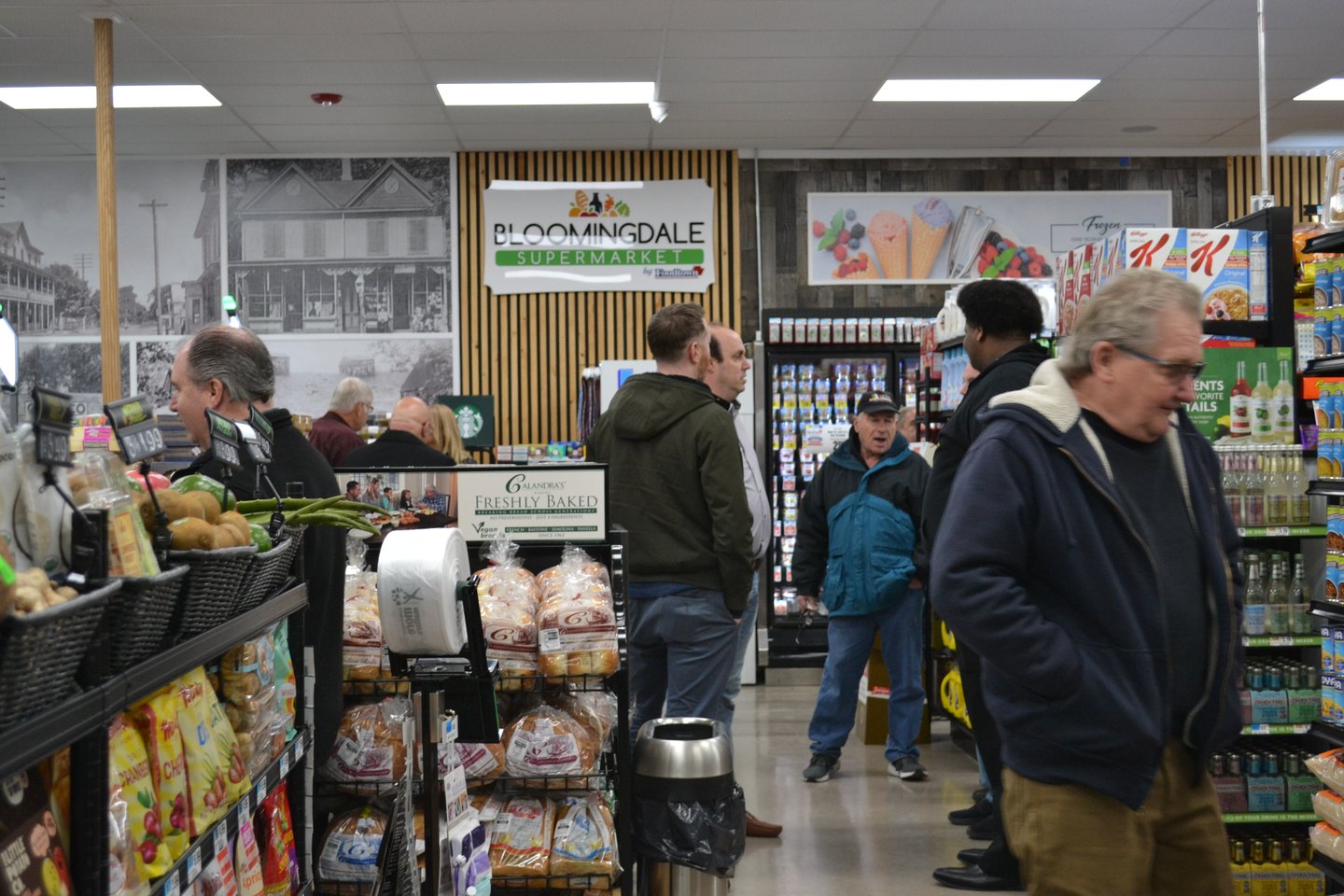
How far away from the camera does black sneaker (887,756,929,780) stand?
221 inches

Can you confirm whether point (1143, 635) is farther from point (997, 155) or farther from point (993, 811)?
point (997, 155)

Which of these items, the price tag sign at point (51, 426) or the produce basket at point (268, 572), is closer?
the price tag sign at point (51, 426)

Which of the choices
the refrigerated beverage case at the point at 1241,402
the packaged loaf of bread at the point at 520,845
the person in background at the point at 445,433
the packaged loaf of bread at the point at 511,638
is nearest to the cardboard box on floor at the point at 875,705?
the refrigerated beverage case at the point at 1241,402

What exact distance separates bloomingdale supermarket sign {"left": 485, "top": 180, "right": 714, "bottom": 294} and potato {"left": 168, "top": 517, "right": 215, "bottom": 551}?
7894mm

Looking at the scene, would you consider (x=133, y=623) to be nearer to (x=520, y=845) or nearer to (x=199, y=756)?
(x=199, y=756)

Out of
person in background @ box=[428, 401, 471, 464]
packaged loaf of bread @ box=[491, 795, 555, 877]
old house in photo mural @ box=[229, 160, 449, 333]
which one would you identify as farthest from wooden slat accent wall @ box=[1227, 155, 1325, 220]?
packaged loaf of bread @ box=[491, 795, 555, 877]

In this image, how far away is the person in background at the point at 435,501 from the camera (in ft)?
10.3

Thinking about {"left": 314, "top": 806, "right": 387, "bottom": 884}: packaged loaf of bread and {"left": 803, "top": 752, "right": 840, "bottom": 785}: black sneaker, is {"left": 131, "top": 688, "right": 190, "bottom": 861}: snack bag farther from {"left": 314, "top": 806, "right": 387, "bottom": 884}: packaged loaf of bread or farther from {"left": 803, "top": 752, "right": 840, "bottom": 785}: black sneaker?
{"left": 803, "top": 752, "right": 840, "bottom": 785}: black sneaker

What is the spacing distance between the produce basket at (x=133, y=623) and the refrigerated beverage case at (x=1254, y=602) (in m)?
3.69

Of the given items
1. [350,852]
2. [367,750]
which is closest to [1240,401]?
→ [367,750]

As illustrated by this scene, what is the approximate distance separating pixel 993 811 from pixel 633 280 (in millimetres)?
5901

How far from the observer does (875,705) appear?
21.1 feet

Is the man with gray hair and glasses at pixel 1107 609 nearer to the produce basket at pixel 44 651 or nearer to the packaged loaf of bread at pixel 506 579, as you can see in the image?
the packaged loaf of bread at pixel 506 579

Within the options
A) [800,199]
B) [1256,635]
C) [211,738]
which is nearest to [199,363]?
[211,738]
